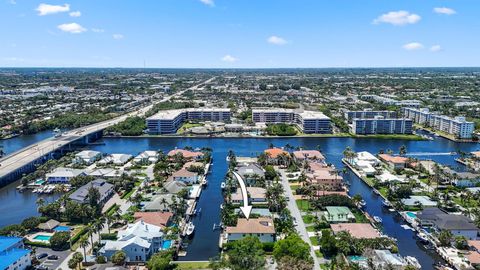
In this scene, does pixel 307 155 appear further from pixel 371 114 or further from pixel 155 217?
pixel 371 114

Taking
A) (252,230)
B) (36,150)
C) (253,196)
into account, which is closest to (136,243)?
(252,230)

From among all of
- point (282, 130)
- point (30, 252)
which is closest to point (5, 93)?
point (282, 130)

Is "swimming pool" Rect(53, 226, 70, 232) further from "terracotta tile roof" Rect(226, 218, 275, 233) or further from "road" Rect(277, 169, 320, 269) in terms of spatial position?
"road" Rect(277, 169, 320, 269)

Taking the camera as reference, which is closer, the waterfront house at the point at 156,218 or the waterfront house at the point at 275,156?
the waterfront house at the point at 156,218

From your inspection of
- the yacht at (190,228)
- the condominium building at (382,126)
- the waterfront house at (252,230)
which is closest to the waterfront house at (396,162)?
the condominium building at (382,126)

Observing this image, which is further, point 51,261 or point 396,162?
point 396,162

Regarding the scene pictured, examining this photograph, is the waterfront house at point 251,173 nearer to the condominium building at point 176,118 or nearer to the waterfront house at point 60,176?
the waterfront house at point 60,176
